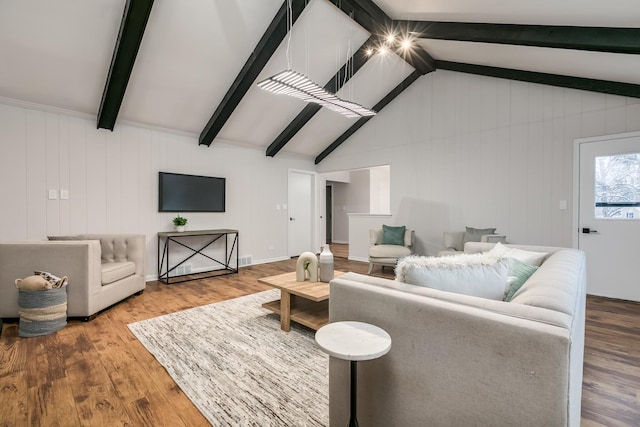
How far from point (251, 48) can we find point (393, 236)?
11.8ft

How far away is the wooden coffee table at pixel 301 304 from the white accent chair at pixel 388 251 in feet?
6.73

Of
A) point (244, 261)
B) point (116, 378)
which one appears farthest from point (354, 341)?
point (244, 261)

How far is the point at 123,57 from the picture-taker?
3066mm

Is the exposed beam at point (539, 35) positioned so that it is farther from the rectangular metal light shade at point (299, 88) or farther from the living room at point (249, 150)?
the rectangular metal light shade at point (299, 88)

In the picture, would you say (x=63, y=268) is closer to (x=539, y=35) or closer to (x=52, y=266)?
(x=52, y=266)

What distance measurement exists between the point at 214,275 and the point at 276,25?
12.6ft

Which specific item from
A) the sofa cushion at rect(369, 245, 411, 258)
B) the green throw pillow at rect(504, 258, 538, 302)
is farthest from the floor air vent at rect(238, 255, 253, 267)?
the green throw pillow at rect(504, 258, 538, 302)

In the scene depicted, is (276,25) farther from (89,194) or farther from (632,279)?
(632,279)

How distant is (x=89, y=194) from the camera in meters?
3.92

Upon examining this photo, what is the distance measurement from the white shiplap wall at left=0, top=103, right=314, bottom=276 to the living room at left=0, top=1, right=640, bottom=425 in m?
0.01

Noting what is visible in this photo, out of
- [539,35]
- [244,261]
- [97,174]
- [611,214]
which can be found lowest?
[244,261]

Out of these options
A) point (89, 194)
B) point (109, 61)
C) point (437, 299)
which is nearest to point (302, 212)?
point (89, 194)

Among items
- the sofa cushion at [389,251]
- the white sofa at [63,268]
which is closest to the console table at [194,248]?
the white sofa at [63,268]

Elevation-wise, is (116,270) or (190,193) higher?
(190,193)
